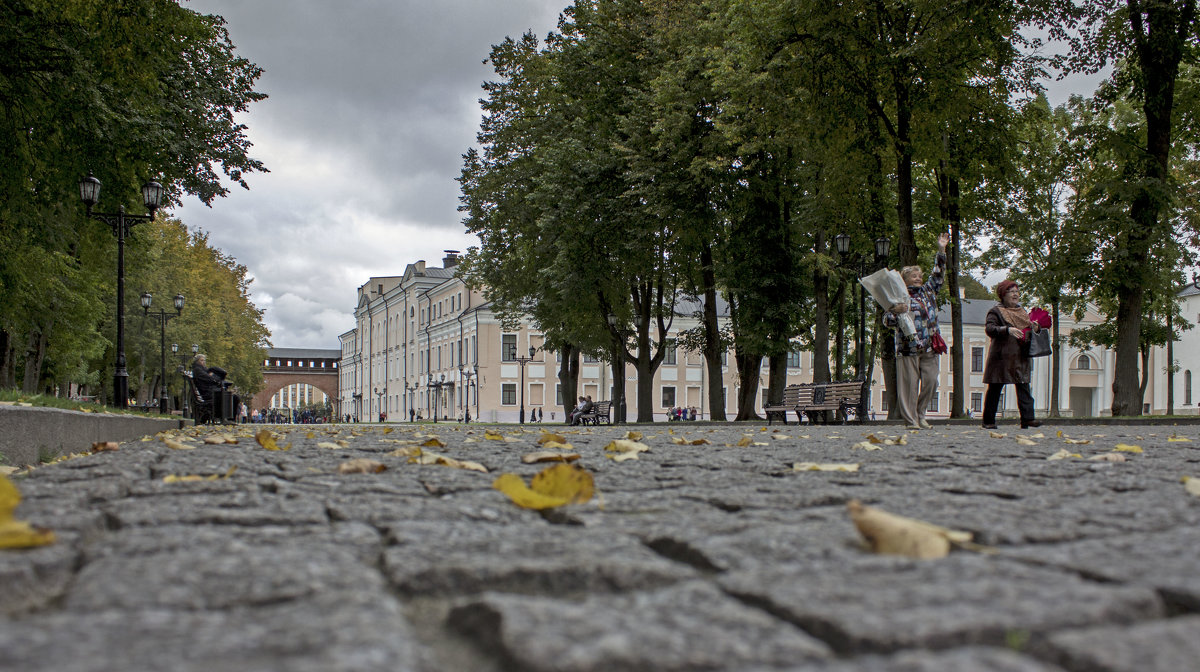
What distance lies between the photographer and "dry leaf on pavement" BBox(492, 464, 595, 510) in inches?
132

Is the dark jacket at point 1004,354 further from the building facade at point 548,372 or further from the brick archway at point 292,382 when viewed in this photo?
the brick archway at point 292,382

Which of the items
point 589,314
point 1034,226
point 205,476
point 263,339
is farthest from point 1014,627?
point 263,339

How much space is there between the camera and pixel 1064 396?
78.2 meters

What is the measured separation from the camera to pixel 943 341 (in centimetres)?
1195

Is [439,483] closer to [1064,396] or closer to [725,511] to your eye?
[725,511]

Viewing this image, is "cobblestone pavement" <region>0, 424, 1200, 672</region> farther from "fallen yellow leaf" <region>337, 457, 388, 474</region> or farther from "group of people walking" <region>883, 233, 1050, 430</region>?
"group of people walking" <region>883, 233, 1050, 430</region>

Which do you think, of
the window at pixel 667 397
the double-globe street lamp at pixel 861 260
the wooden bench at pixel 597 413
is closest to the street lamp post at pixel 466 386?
the window at pixel 667 397

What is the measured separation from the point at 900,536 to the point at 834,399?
20.2 m

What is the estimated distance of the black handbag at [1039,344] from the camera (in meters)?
12.2

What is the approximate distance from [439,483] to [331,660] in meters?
2.98

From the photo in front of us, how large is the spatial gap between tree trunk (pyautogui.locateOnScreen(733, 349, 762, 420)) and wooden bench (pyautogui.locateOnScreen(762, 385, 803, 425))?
1560 mm

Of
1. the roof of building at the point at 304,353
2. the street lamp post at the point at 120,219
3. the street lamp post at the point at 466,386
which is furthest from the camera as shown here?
the roof of building at the point at 304,353

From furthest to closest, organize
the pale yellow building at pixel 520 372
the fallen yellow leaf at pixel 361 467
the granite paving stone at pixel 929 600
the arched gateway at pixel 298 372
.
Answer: the arched gateway at pixel 298 372, the pale yellow building at pixel 520 372, the fallen yellow leaf at pixel 361 467, the granite paving stone at pixel 929 600

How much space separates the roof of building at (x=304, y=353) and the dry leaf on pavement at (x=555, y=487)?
144405 mm
